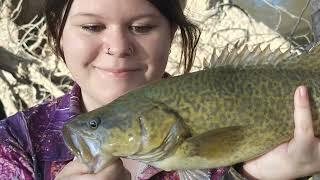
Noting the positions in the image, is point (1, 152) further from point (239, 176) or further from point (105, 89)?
point (239, 176)

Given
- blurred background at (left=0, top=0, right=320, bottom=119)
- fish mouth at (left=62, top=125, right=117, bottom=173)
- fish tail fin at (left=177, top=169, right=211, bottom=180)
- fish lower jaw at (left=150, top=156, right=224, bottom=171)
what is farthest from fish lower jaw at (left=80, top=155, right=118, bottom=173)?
blurred background at (left=0, top=0, right=320, bottom=119)

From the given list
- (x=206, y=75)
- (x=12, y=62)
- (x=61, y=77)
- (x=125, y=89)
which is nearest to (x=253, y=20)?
(x=61, y=77)

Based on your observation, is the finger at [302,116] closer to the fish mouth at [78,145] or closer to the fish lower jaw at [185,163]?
the fish lower jaw at [185,163]

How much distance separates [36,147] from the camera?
7.59 ft

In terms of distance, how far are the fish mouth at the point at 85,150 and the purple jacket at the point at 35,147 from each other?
23.6 inches

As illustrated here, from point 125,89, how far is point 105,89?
0.07 m

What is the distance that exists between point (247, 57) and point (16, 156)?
1.04 meters

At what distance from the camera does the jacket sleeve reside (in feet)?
7.50

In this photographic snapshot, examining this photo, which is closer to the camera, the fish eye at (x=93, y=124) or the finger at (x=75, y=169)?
the fish eye at (x=93, y=124)

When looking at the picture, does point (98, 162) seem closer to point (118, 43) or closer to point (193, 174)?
point (193, 174)

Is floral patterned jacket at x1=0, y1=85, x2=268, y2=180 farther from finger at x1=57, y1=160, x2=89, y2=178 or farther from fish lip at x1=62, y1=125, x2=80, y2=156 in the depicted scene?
fish lip at x1=62, y1=125, x2=80, y2=156

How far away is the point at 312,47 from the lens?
5.91 ft

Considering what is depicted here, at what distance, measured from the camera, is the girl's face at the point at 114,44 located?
2031 millimetres

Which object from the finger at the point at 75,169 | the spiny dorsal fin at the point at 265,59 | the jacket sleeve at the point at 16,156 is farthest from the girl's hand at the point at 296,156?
the jacket sleeve at the point at 16,156
